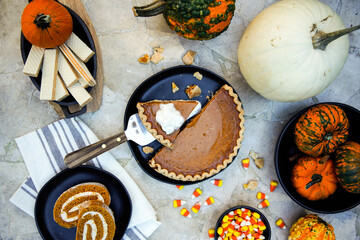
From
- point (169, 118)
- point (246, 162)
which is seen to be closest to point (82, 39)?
point (169, 118)

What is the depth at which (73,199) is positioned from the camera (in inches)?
85.4

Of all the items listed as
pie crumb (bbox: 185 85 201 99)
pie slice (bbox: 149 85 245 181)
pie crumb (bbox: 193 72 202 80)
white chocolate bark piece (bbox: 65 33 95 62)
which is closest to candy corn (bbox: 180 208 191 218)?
pie slice (bbox: 149 85 245 181)

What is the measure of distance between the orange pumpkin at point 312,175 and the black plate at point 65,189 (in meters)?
1.29

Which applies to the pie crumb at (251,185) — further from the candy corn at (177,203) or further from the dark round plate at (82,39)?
the dark round plate at (82,39)

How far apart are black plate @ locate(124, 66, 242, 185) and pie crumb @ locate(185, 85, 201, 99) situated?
0.03m

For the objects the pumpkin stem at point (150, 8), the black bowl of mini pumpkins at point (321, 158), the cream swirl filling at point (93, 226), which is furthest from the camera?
the cream swirl filling at point (93, 226)

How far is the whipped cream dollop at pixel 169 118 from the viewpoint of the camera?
79.0 inches

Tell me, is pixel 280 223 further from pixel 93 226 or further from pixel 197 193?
pixel 93 226

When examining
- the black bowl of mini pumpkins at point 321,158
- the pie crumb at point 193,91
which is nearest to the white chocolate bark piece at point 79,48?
the pie crumb at point 193,91

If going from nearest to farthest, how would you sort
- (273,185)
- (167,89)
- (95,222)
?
(95,222), (167,89), (273,185)

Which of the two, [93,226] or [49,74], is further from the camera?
[93,226]

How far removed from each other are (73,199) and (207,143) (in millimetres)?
1093

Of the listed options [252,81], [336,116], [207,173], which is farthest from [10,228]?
[336,116]

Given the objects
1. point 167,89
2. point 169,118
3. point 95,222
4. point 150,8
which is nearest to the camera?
point 150,8
